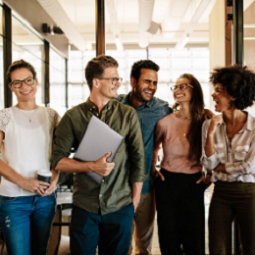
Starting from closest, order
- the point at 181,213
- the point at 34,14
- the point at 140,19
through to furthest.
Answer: the point at 181,213 → the point at 34,14 → the point at 140,19

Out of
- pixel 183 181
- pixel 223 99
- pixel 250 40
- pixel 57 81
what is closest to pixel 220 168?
pixel 183 181

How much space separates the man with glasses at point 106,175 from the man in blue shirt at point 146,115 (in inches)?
19.1

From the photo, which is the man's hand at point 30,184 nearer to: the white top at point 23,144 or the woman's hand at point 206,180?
the white top at point 23,144

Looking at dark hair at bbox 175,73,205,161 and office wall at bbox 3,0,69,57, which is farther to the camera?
office wall at bbox 3,0,69,57

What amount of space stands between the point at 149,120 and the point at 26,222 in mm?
1144

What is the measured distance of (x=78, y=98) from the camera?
29.9 feet

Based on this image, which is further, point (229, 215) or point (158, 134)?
point (158, 134)

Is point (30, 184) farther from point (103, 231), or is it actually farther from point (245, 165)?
point (245, 165)

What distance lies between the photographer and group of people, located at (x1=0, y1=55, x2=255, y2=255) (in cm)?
154

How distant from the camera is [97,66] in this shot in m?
1.57

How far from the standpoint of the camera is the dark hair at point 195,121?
6.29 feet

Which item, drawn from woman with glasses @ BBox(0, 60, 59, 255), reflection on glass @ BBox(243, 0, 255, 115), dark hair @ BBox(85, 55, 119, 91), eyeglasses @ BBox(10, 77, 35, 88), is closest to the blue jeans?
woman with glasses @ BBox(0, 60, 59, 255)

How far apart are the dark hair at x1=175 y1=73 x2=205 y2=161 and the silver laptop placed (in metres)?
0.71

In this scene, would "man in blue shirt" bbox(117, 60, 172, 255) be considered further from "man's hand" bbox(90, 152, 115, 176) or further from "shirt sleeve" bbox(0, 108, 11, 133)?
"shirt sleeve" bbox(0, 108, 11, 133)
